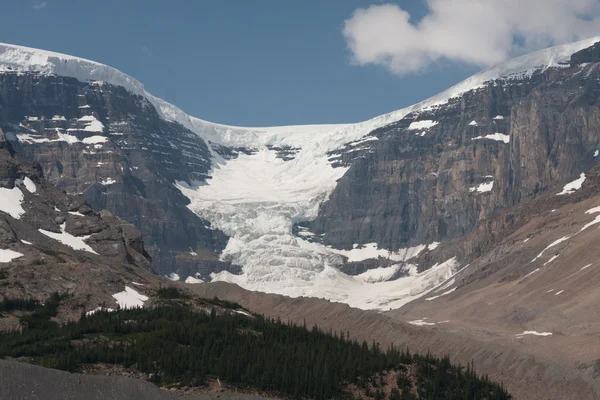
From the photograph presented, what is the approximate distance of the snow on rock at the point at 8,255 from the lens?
17400cm

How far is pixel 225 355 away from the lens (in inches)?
4934

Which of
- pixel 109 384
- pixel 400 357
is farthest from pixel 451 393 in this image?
pixel 109 384

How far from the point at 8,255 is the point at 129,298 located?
22.5 meters

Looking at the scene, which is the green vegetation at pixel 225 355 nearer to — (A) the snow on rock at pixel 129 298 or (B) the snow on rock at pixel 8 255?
(A) the snow on rock at pixel 129 298

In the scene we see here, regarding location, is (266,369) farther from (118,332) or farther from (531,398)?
(531,398)

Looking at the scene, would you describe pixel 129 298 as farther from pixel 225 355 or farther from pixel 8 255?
pixel 225 355

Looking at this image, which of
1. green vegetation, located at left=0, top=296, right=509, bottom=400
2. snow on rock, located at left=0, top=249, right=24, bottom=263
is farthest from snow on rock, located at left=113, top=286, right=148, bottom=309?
snow on rock, located at left=0, top=249, right=24, bottom=263

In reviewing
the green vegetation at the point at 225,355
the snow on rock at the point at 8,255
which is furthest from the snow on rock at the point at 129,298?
the snow on rock at the point at 8,255

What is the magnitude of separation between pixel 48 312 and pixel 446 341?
7094 centimetres

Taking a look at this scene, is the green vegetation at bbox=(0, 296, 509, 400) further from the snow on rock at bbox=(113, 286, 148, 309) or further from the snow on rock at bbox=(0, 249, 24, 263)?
the snow on rock at bbox=(0, 249, 24, 263)

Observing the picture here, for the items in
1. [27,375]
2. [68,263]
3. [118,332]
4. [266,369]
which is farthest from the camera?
[68,263]

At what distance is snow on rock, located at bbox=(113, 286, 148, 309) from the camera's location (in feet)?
527

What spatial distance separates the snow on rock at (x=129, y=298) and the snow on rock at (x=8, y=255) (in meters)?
17.6

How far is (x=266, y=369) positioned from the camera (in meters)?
122
